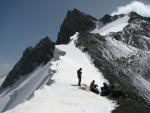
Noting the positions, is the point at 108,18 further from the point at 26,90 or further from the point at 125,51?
the point at 26,90

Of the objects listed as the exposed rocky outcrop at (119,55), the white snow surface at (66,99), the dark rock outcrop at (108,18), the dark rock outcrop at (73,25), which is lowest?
the white snow surface at (66,99)

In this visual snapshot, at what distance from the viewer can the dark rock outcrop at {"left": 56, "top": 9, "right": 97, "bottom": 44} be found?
115750mm

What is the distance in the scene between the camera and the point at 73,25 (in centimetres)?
11662

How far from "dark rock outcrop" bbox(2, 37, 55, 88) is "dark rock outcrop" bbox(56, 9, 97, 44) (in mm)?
4983

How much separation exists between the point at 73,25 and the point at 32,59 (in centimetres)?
1996

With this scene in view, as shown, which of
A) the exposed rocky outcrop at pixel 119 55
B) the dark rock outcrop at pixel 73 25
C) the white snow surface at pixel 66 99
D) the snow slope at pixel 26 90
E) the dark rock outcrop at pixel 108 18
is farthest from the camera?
the dark rock outcrop at pixel 108 18

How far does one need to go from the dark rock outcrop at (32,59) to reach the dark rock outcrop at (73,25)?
4983 mm

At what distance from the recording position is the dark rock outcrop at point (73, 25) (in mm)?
115750

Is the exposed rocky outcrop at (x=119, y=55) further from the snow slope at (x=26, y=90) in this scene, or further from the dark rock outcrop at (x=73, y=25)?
the dark rock outcrop at (x=73, y=25)

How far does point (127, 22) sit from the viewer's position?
108 m

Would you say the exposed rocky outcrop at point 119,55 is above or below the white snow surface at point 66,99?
above

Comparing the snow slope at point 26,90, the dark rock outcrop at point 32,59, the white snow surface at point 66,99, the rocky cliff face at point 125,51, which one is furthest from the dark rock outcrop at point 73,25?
the white snow surface at point 66,99

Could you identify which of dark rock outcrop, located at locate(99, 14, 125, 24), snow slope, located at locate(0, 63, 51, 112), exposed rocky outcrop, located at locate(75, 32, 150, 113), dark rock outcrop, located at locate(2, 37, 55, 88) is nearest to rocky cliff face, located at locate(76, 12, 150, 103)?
exposed rocky outcrop, located at locate(75, 32, 150, 113)

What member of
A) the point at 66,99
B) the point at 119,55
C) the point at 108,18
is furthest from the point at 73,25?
the point at 66,99
